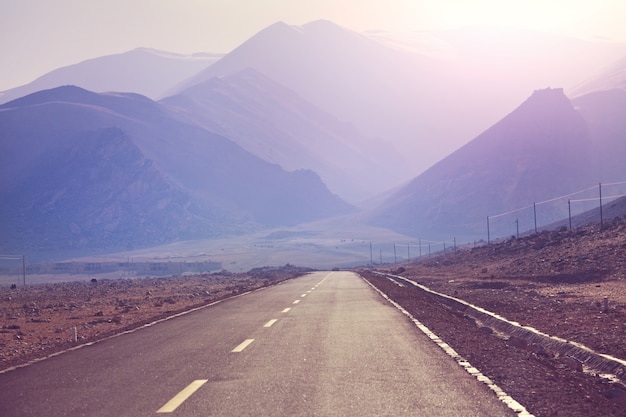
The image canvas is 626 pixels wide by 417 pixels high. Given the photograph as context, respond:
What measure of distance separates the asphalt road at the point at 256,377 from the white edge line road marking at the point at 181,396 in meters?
0.02

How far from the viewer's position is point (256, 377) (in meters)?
12.2

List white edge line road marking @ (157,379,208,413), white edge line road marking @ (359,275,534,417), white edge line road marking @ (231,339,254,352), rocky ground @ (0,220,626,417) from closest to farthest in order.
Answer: white edge line road marking @ (359,275,534,417)
white edge line road marking @ (157,379,208,413)
rocky ground @ (0,220,626,417)
white edge line road marking @ (231,339,254,352)

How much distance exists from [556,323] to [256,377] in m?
10.7

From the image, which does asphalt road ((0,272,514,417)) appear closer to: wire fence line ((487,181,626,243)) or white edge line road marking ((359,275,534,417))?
white edge line road marking ((359,275,534,417))

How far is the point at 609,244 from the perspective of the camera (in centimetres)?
5056

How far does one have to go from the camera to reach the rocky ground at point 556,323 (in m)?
10.7

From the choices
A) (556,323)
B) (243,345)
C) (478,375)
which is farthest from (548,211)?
(478,375)

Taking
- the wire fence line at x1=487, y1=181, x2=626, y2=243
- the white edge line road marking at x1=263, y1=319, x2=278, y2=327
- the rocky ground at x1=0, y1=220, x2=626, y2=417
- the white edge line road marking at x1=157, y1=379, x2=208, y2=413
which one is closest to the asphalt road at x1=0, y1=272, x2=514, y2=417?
the white edge line road marking at x1=157, y1=379, x2=208, y2=413

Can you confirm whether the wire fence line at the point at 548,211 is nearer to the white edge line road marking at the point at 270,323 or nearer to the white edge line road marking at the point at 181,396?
the white edge line road marking at the point at 270,323

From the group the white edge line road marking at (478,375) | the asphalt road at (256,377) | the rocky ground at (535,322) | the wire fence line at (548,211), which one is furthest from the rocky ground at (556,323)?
the wire fence line at (548,211)

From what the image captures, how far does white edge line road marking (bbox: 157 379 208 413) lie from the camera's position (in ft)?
32.5

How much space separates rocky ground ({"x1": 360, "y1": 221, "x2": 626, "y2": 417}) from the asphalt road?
2.39 feet

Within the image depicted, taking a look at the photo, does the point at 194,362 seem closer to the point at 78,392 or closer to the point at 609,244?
the point at 78,392

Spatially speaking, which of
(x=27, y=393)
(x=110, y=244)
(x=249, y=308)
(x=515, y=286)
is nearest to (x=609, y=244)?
(x=515, y=286)
